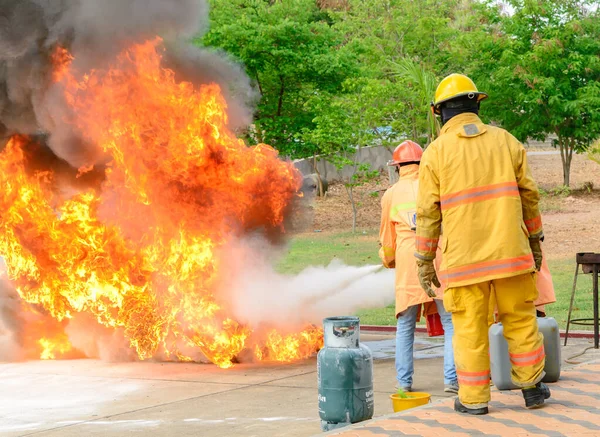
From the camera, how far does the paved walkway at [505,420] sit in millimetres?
5133

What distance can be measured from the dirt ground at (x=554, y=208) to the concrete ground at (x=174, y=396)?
11.3 meters

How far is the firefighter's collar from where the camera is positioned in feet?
18.5

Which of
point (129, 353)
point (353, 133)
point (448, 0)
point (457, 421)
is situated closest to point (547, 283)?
point (457, 421)

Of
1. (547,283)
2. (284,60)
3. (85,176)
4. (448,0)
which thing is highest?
(448,0)

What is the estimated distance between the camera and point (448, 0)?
26.4m

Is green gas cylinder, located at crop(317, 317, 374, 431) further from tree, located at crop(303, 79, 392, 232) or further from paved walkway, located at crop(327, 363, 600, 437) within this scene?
tree, located at crop(303, 79, 392, 232)

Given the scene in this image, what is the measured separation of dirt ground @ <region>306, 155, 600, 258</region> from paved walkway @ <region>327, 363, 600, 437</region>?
42.8ft

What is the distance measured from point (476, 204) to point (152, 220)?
4391 mm

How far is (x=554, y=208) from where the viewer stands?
23859 mm

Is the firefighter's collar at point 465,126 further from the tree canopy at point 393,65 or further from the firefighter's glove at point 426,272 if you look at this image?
the tree canopy at point 393,65

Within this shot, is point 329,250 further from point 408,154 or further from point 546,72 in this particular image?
point 408,154

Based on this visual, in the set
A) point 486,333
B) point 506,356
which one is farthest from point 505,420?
point 506,356

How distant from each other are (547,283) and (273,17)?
19494 millimetres

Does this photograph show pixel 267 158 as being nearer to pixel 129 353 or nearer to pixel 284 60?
pixel 129 353
